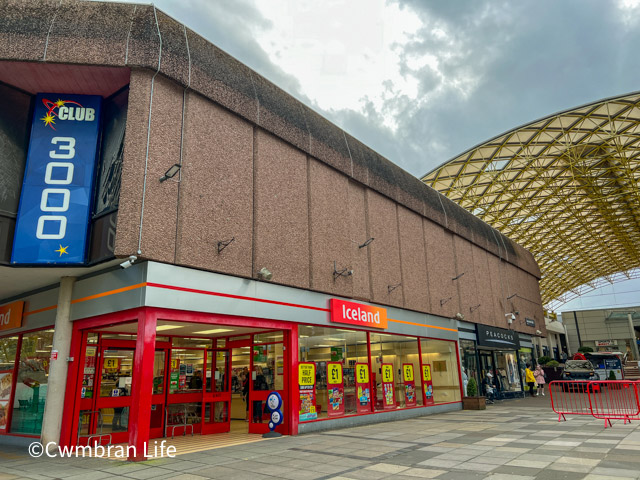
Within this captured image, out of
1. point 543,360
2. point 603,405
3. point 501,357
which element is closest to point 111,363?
point 603,405

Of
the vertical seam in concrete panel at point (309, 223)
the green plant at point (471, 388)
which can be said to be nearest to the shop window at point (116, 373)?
the vertical seam in concrete panel at point (309, 223)

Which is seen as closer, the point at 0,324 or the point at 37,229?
the point at 37,229

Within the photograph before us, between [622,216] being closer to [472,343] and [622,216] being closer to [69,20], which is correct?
[472,343]

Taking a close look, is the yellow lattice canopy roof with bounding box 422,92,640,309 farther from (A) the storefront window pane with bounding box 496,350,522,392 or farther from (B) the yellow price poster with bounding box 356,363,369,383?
(B) the yellow price poster with bounding box 356,363,369,383

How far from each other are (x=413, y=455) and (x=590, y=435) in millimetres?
4683

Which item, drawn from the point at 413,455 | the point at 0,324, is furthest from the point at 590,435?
the point at 0,324

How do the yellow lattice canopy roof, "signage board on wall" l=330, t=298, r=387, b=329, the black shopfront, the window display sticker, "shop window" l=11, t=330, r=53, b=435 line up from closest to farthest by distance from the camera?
"shop window" l=11, t=330, r=53, b=435 < the window display sticker < "signage board on wall" l=330, t=298, r=387, b=329 < the black shopfront < the yellow lattice canopy roof

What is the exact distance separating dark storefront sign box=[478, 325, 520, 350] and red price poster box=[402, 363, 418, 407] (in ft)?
22.0

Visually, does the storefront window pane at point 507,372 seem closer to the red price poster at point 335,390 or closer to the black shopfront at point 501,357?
the black shopfront at point 501,357

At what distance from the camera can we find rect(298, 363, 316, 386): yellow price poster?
11914 mm

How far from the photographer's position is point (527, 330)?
2952 cm

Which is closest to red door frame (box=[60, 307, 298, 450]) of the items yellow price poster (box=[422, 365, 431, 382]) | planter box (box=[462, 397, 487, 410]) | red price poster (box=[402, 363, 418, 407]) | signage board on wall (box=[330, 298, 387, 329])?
signage board on wall (box=[330, 298, 387, 329])

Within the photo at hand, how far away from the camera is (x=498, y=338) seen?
2394 cm

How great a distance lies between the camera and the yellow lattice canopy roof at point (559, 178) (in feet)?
95.9
